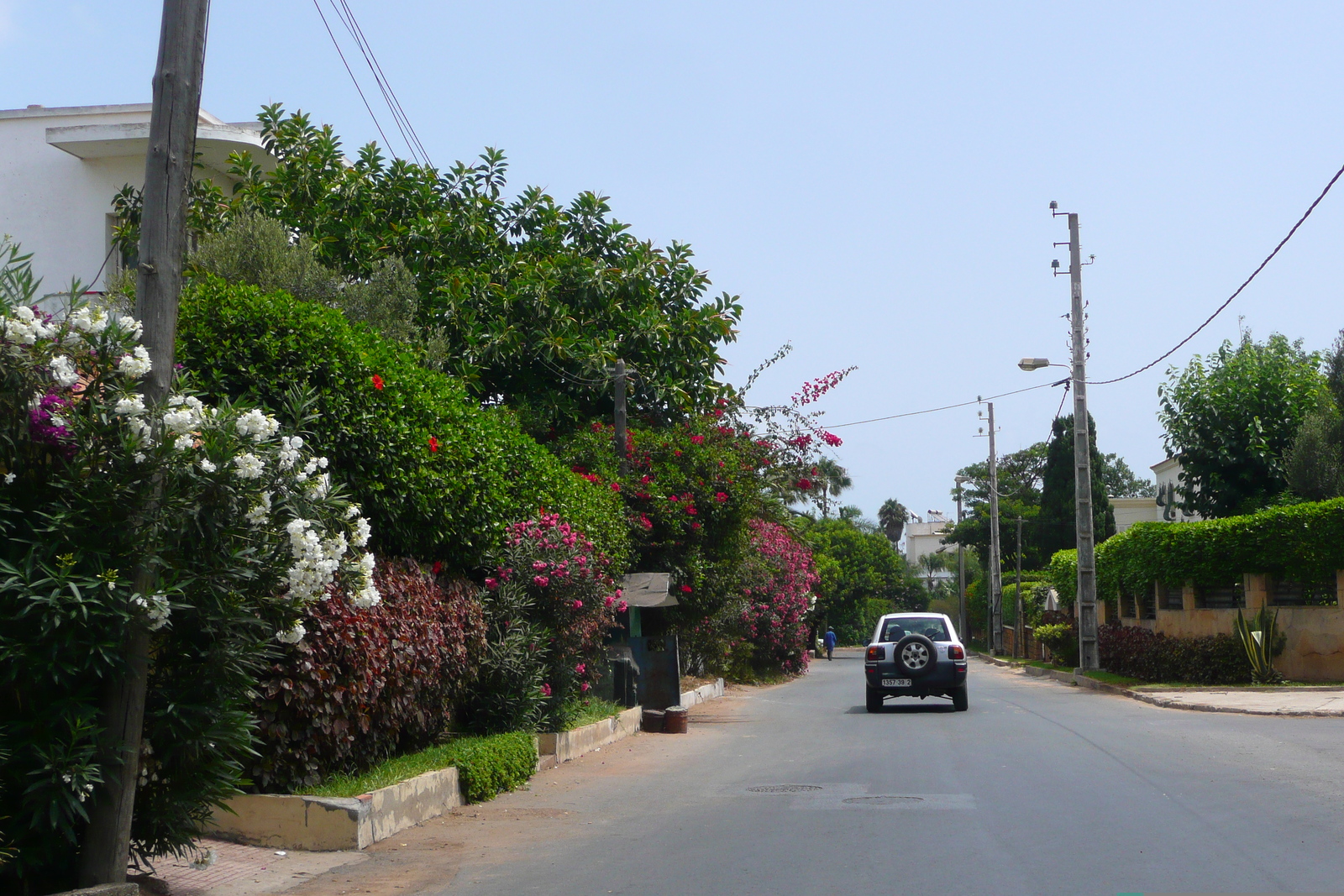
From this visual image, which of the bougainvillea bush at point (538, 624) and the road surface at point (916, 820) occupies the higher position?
the bougainvillea bush at point (538, 624)

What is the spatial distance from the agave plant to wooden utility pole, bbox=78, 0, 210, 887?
23522 mm

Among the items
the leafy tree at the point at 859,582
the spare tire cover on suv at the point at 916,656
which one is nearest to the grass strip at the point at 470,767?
the spare tire cover on suv at the point at 916,656

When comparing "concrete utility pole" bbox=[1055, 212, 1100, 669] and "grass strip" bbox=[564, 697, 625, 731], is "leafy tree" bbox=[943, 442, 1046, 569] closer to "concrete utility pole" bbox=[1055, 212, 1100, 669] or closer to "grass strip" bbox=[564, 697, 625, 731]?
"concrete utility pole" bbox=[1055, 212, 1100, 669]

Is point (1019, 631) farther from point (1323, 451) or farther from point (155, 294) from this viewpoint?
point (155, 294)

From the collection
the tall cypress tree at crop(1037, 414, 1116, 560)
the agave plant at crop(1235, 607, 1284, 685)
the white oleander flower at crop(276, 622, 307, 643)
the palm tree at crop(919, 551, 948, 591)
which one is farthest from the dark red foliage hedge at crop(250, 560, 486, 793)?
the palm tree at crop(919, 551, 948, 591)

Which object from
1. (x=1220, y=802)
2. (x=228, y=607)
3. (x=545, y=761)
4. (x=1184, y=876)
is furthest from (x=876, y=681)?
(x=228, y=607)

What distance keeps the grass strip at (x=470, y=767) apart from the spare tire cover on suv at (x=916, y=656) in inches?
374

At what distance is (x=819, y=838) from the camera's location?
8.55 meters

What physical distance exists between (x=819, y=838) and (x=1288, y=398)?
3424cm

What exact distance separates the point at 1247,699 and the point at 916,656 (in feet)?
19.6

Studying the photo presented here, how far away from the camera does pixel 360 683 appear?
923 cm

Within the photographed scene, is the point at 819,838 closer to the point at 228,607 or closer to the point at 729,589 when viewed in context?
the point at 228,607

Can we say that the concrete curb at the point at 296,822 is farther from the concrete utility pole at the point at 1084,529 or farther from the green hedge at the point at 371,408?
the concrete utility pole at the point at 1084,529

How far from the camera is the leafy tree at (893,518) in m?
131
